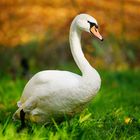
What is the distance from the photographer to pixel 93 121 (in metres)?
6.43

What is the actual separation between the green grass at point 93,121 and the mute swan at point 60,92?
12 centimetres

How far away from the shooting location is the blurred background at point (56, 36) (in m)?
11.8

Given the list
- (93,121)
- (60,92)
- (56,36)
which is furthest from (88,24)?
(56,36)

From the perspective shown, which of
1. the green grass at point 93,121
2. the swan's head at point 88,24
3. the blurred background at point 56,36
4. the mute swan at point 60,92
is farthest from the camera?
the blurred background at point 56,36

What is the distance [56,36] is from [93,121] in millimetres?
6678

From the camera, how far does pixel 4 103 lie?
27.0 feet

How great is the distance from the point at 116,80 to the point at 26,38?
7.88 ft

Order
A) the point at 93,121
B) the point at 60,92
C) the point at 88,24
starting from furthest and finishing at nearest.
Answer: the point at 93,121 → the point at 88,24 → the point at 60,92

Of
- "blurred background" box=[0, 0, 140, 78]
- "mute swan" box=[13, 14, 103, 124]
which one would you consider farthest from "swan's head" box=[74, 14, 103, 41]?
"blurred background" box=[0, 0, 140, 78]

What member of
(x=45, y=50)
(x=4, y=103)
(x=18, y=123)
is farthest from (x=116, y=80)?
(x=18, y=123)

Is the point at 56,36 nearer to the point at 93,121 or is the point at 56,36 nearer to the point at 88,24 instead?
the point at 93,121

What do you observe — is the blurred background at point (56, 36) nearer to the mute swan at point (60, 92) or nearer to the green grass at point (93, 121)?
the green grass at point (93, 121)

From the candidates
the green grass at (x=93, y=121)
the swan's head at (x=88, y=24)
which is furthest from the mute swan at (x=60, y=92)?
the green grass at (x=93, y=121)

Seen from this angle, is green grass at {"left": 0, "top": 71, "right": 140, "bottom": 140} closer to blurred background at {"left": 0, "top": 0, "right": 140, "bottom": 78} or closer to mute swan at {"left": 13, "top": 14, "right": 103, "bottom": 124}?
mute swan at {"left": 13, "top": 14, "right": 103, "bottom": 124}
